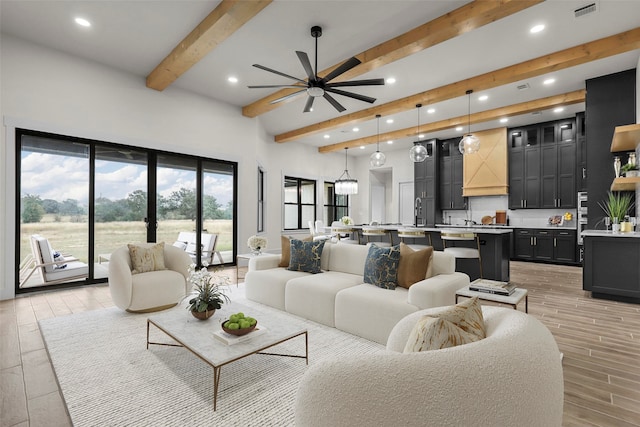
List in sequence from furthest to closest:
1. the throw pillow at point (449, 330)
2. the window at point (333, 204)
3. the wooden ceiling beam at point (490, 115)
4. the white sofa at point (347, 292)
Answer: the window at point (333, 204), the wooden ceiling beam at point (490, 115), the white sofa at point (347, 292), the throw pillow at point (449, 330)

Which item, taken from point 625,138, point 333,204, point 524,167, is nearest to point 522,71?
point 625,138

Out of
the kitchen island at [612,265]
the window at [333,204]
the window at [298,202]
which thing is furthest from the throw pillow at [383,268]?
the window at [333,204]

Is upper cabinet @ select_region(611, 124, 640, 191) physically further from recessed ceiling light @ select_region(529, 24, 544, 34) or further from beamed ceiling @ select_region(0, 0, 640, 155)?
recessed ceiling light @ select_region(529, 24, 544, 34)

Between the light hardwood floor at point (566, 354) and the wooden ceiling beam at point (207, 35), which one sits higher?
the wooden ceiling beam at point (207, 35)

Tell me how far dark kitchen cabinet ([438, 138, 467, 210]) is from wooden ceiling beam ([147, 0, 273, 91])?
6998mm

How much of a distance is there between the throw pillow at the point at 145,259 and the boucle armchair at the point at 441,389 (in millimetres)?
3444

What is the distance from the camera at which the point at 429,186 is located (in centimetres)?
902

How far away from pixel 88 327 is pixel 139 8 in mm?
3397

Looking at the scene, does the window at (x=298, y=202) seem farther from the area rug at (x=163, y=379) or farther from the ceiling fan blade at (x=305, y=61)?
the area rug at (x=163, y=379)

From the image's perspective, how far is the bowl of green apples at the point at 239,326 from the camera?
6.71ft

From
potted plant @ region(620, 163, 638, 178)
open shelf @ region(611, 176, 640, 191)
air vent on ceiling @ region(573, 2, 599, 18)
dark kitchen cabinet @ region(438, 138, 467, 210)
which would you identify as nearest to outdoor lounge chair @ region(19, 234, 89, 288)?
air vent on ceiling @ region(573, 2, 599, 18)

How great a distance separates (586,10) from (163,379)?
16.9 ft

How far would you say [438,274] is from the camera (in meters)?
3.05

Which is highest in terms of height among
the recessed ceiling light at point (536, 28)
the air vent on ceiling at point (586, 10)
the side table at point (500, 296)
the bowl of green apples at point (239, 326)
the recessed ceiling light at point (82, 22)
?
the recessed ceiling light at point (82, 22)
